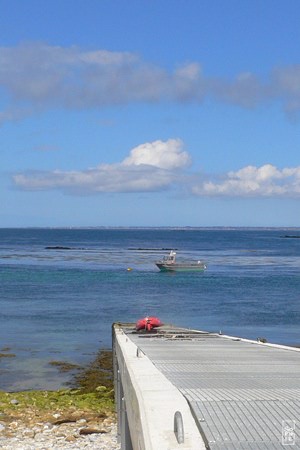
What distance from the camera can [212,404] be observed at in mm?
6727

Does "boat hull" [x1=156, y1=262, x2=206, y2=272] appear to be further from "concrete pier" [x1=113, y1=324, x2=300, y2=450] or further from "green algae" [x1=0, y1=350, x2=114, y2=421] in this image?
"concrete pier" [x1=113, y1=324, x2=300, y2=450]

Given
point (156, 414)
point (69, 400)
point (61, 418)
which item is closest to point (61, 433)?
point (61, 418)

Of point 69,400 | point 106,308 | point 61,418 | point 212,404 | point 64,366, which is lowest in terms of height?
point 64,366

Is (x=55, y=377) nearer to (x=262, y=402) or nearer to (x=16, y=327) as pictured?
(x=16, y=327)

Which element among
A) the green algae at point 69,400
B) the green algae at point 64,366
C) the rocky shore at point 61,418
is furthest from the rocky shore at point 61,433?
the green algae at point 64,366

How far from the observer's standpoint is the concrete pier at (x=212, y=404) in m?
5.56

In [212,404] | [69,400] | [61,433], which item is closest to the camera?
[212,404]

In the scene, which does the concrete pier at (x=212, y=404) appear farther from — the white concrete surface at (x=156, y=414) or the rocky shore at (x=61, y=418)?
the rocky shore at (x=61, y=418)

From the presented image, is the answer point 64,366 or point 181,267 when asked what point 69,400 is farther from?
point 181,267

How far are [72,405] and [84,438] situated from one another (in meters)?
3.69

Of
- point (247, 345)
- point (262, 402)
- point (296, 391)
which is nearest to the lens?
point (262, 402)

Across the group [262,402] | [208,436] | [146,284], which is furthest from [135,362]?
[146,284]

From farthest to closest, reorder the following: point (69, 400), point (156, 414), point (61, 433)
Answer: point (69, 400) < point (61, 433) < point (156, 414)

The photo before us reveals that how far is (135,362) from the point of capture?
1088 centimetres
